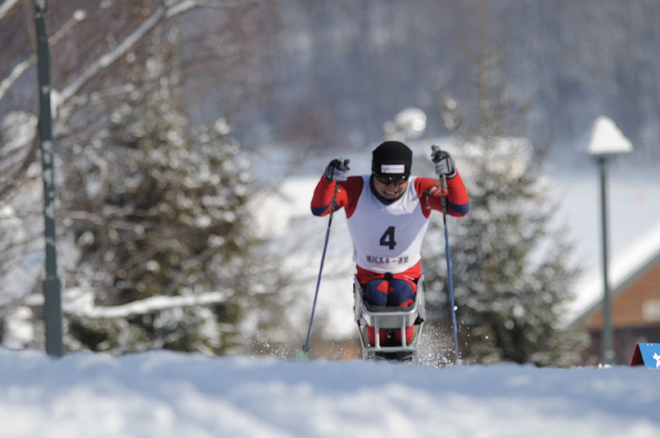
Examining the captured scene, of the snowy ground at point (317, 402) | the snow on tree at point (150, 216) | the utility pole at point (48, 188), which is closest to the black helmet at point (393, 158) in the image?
the snowy ground at point (317, 402)

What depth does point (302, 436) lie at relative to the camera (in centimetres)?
227

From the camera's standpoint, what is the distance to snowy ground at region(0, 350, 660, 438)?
2.26 metres

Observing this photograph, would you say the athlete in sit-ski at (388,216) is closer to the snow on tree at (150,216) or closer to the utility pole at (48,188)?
the utility pole at (48,188)

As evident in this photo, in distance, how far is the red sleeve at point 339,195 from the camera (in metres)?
5.30

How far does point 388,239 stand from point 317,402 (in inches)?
124

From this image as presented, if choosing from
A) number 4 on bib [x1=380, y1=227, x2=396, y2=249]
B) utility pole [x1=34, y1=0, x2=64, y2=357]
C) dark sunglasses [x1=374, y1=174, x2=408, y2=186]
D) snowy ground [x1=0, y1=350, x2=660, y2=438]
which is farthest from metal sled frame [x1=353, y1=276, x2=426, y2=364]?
utility pole [x1=34, y1=0, x2=64, y2=357]

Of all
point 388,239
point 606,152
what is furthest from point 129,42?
point 606,152

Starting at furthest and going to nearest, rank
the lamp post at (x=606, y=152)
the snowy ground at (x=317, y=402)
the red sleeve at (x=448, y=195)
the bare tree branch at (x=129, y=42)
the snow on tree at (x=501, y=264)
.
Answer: the snow on tree at (x=501, y=264), the lamp post at (x=606, y=152), the bare tree branch at (x=129, y=42), the red sleeve at (x=448, y=195), the snowy ground at (x=317, y=402)

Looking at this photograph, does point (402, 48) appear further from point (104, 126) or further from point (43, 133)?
point (43, 133)

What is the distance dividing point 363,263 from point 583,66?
2441 inches

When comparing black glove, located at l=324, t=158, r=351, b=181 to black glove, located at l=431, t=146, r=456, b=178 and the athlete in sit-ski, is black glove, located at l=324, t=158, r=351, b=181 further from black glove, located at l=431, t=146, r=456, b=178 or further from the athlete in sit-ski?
black glove, located at l=431, t=146, r=456, b=178

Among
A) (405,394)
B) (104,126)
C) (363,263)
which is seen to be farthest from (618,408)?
(104,126)

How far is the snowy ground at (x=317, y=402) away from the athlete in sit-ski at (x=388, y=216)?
259cm

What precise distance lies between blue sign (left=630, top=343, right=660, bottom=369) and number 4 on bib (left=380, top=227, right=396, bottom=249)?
76.2 inches
